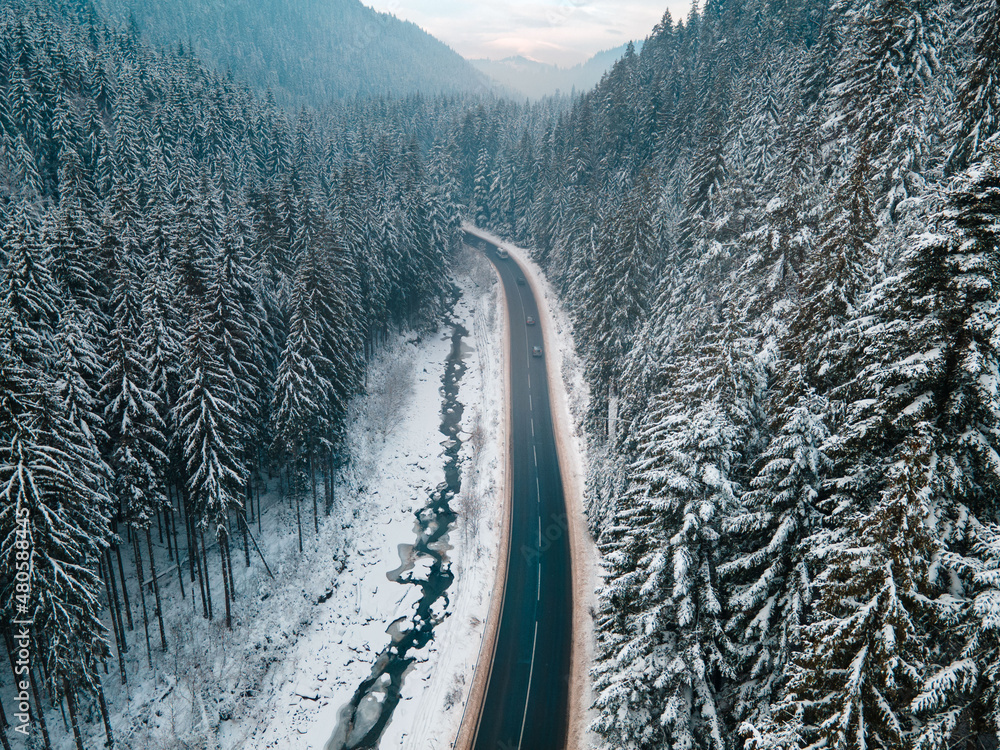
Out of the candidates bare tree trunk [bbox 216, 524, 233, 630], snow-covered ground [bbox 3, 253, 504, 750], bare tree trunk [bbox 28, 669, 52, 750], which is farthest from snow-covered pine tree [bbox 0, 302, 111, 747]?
bare tree trunk [bbox 216, 524, 233, 630]

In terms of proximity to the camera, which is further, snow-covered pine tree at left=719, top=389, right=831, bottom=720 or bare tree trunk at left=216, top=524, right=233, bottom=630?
bare tree trunk at left=216, top=524, right=233, bottom=630

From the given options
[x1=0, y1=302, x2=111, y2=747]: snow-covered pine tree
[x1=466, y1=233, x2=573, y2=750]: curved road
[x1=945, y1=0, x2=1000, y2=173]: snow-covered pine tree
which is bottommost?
[x1=466, y1=233, x2=573, y2=750]: curved road

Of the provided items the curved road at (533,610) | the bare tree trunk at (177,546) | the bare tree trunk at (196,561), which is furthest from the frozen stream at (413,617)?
the bare tree trunk at (177,546)

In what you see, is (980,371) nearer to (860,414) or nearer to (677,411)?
(860,414)

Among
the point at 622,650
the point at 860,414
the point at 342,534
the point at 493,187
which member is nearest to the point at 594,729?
the point at 622,650

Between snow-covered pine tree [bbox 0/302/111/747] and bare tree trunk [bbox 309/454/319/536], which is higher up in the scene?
snow-covered pine tree [bbox 0/302/111/747]

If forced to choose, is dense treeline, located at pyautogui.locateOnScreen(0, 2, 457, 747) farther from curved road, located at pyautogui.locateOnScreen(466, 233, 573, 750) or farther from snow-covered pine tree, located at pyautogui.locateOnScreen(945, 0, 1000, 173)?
snow-covered pine tree, located at pyautogui.locateOnScreen(945, 0, 1000, 173)

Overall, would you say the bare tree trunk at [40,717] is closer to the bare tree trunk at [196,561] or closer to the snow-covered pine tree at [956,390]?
the bare tree trunk at [196,561]

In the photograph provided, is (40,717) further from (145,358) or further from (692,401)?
A: (692,401)
